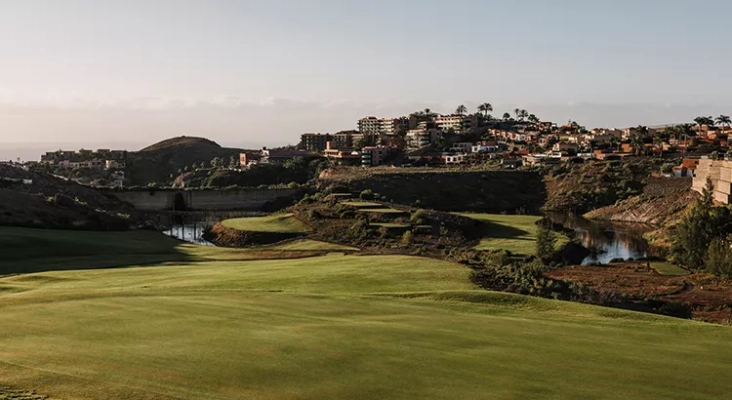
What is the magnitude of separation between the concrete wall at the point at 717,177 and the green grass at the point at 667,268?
87.4 ft

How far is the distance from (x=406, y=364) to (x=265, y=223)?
195 feet

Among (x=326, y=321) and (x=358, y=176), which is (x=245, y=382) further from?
(x=358, y=176)

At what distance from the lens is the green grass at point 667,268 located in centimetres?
4894

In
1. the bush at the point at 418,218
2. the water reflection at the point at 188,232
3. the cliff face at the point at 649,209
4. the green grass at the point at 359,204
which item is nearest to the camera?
the bush at the point at 418,218

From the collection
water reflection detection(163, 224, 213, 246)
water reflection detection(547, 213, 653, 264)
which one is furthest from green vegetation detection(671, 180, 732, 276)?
water reflection detection(163, 224, 213, 246)

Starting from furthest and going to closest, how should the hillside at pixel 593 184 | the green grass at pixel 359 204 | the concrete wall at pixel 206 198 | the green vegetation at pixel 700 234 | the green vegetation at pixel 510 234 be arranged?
1. the hillside at pixel 593 184
2. the concrete wall at pixel 206 198
3. the green grass at pixel 359 204
4. the green vegetation at pixel 510 234
5. the green vegetation at pixel 700 234

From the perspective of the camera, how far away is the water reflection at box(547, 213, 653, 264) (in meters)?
63.3

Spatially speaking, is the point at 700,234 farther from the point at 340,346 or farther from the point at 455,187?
the point at 455,187

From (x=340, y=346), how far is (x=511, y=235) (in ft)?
173

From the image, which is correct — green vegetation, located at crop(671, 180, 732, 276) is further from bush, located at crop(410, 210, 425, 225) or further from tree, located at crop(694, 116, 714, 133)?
tree, located at crop(694, 116, 714, 133)

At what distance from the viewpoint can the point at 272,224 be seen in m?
73.1

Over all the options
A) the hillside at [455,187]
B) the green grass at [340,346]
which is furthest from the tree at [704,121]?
the green grass at [340,346]

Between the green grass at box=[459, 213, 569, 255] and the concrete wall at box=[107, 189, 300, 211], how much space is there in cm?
4093

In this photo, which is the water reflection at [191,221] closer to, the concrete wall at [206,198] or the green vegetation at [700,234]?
the concrete wall at [206,198]
